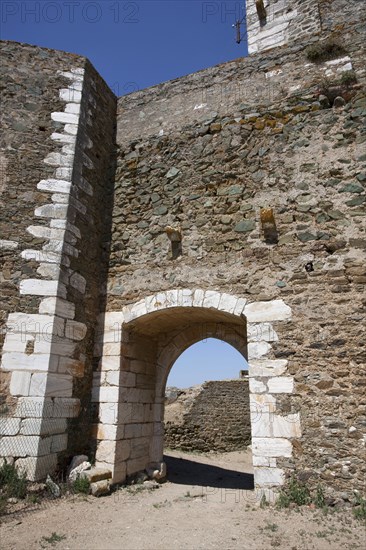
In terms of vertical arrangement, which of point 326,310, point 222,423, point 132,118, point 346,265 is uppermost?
point 132,118

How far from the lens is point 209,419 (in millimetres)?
10656

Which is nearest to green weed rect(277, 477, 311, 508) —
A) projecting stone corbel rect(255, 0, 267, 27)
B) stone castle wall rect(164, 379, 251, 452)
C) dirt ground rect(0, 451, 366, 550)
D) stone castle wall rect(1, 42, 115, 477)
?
dirt ground rect(0, 451, 366, 550)

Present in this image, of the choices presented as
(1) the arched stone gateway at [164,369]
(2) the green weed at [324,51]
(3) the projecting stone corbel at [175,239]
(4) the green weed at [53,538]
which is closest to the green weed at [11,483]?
(4) the green weed at [53,538]

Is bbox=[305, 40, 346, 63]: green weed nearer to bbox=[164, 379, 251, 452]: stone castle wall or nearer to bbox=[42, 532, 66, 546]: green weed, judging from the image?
bbox=[42, 532, 66, 546]: green weed

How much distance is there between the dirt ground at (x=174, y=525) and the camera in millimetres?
3221

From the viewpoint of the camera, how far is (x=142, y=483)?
5.31m

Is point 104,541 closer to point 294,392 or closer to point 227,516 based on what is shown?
point 227,516

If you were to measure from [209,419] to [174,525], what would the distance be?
7123 mm

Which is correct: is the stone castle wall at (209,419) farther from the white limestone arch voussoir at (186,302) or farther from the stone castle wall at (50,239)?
the white limestone arch voussoir at (186,302)

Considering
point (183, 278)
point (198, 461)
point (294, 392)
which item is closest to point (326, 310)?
point (294, 392)

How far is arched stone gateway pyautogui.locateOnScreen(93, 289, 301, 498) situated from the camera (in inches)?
170

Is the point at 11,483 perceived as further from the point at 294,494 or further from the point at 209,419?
the point at 209,419

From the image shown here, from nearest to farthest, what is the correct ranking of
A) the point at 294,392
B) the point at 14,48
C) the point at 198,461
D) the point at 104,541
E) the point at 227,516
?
the point at 104,541
the point at 227,516
the point at 294,392
the point at 14,48
the point at 198,461

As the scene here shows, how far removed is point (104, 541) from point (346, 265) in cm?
370
